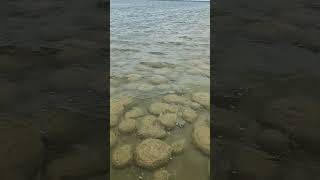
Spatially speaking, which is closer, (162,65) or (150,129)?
(150,129)

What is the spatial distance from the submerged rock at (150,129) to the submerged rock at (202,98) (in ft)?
1.21

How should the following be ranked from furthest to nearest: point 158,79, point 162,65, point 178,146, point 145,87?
point 162,65
point 158,79
point 145,87
point 178,146

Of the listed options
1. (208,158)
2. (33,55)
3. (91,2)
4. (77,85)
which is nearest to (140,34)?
(91,2)

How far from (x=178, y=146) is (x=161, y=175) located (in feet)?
0.88

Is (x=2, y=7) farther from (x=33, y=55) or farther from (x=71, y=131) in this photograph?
(x=71, y=131)

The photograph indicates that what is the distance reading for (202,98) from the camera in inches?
89.4

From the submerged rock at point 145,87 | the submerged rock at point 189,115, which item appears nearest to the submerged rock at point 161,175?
the submerged rock at point 189,115

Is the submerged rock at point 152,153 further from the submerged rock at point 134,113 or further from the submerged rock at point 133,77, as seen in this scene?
the submerged rock at point 133,77

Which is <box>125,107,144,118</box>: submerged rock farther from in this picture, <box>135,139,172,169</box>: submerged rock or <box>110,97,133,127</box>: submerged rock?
<box>135,139,172,169</box>: submerged rock

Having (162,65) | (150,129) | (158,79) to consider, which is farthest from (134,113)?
(162,65)

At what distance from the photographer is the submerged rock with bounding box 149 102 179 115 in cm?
216

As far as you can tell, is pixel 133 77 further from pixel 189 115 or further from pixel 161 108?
pixel 189 115

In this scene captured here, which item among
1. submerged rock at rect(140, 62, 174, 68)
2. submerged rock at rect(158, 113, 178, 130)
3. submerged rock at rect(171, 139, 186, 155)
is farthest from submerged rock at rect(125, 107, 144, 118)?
submerged rock at rect(140, 62, 174, 68)

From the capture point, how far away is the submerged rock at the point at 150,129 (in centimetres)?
188
